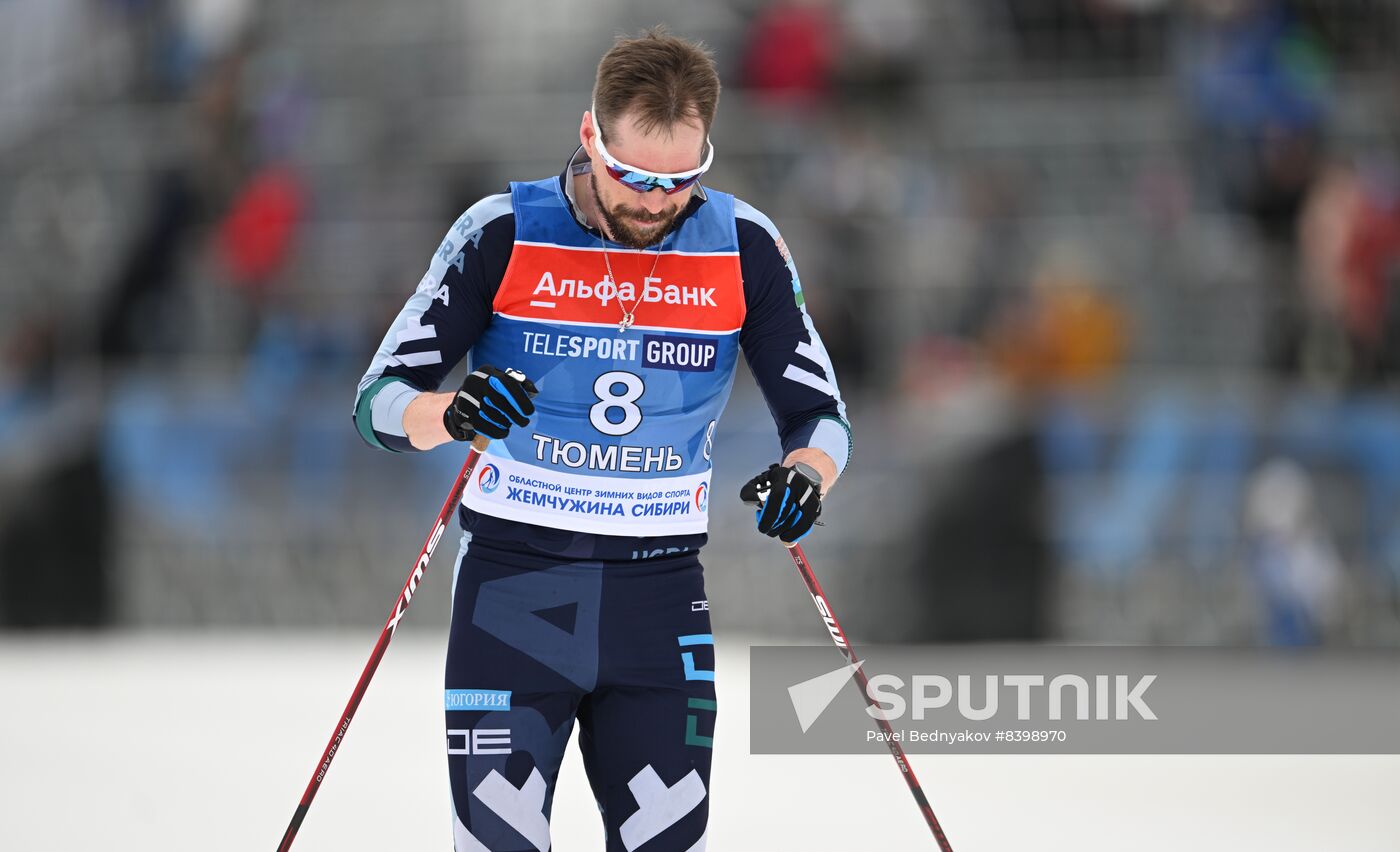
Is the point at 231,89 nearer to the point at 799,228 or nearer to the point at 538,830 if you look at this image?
the point at 799,228

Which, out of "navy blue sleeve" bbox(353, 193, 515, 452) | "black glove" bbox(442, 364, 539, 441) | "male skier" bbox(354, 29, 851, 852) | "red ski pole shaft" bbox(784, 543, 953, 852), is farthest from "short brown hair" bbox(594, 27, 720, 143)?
"red ski pole shaft" bbox(784, 543, 953, 852)

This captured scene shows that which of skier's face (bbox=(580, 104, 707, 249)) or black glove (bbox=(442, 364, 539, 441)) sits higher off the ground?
skier's face (bbox=(580, 104, 707, 249))

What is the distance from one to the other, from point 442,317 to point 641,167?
528 millimetres

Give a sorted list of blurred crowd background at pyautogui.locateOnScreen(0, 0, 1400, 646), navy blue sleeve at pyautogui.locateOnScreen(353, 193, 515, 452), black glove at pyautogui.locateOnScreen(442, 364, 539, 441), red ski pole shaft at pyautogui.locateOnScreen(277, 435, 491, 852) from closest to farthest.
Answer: black glove at pyautogui.locateOnScreen(442, 364, 539, 441) → navy blue sleeve at pyautogui.locateOnScreen(353, 193, 515, 452) → red ski pole shaft at pyautogui.locateOnScreen(277, 435, 491, 852) → blurred crowd background at pyautogui.locateOnScreen(0, 0, 1400, 646)

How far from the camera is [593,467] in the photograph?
3957 mm

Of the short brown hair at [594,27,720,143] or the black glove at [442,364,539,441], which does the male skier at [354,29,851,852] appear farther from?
the black glove at [442,364,539,441]

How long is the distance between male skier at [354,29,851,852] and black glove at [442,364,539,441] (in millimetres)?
121

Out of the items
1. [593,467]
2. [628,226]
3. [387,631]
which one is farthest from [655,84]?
[387,631]

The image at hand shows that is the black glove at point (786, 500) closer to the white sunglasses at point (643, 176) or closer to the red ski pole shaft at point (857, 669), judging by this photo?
the red ski pole shaft at point (857, 669)

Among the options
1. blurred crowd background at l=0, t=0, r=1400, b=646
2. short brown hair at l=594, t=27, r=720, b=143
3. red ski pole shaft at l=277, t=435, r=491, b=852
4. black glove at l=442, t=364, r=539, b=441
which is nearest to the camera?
black glove at l=442, t=364, r=539, b=441

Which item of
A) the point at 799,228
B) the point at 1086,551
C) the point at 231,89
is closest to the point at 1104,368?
the point at 1086,551

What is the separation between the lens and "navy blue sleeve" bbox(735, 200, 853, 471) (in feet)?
13.5

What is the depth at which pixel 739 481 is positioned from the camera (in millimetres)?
11656

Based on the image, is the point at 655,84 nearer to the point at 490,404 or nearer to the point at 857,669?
the point at 490,404
